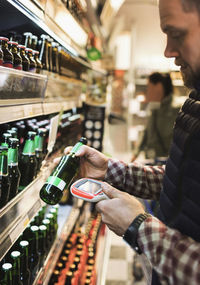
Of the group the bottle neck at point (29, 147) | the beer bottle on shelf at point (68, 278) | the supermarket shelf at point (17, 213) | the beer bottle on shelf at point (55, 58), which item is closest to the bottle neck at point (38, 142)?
the bottle neck at point (29, 147)

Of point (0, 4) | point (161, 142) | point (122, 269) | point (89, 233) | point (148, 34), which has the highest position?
point (148, 34)

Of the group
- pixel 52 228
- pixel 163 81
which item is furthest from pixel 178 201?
pixel 163 81

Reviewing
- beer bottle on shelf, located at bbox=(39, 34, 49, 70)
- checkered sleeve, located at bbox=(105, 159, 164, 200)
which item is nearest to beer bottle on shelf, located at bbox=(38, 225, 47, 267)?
checkered sleeve, located at bbox=(105, 159, 164, 200)

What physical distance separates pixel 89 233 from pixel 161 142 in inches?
69.7

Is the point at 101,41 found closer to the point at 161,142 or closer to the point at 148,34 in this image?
the point at 161,142

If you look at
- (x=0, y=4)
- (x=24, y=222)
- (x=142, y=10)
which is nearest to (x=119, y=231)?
(x=24, y=222)

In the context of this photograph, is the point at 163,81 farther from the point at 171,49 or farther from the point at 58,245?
the point at 171,49

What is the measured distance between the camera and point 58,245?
6.66ft

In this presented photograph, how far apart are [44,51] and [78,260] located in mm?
1503

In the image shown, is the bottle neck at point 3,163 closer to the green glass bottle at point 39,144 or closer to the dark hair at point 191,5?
the green glass bottle at point 39,144

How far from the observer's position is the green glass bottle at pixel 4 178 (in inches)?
51.1

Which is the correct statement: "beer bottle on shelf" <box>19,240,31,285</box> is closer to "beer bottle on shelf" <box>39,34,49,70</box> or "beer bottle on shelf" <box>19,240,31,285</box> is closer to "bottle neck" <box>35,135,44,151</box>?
"bottle neck" <box>35,135,44,151</box>

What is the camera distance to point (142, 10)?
22.7 ft

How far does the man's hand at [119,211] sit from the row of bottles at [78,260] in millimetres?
1095
